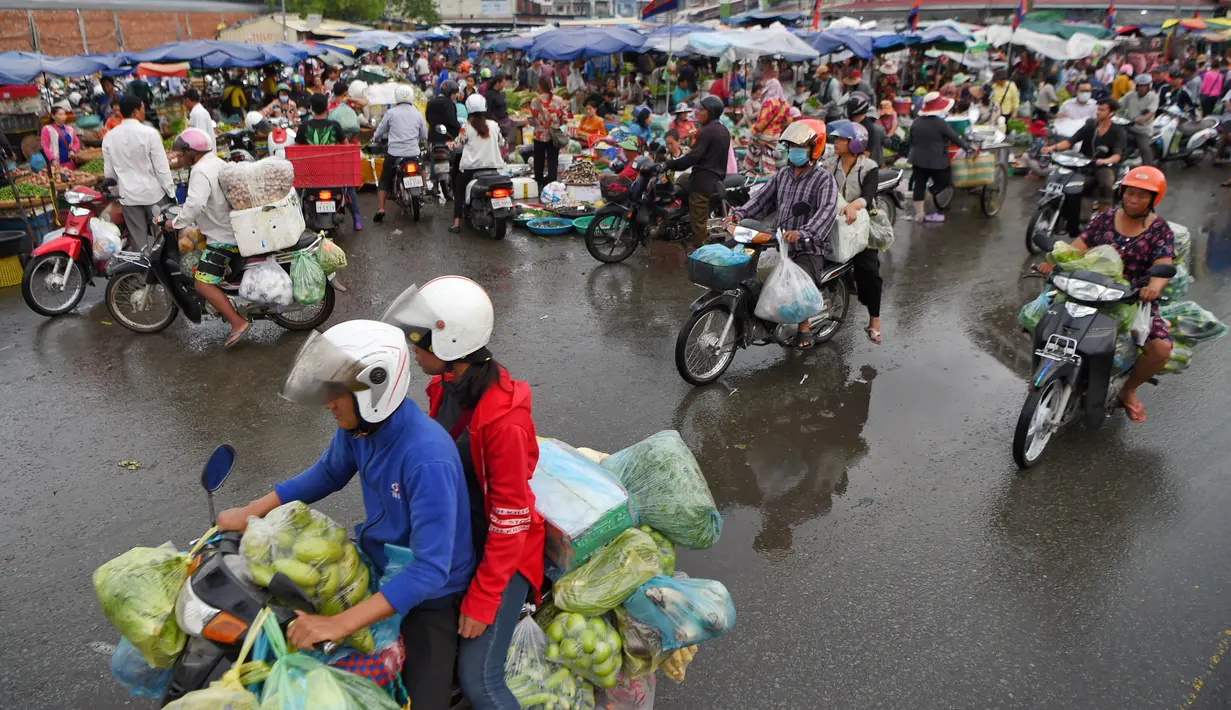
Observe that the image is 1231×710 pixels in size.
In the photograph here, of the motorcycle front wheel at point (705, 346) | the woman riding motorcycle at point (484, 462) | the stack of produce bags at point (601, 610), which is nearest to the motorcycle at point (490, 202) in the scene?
the motorcycle front wheel at point (705, 346)

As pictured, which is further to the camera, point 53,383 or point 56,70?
point 56,70

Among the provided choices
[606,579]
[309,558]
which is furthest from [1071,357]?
[309,558]

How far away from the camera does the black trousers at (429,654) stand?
2359 mm

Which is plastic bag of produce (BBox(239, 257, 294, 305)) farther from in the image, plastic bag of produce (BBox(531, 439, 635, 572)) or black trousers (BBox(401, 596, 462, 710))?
black trousers (BBox(401, 596, 462, 710))

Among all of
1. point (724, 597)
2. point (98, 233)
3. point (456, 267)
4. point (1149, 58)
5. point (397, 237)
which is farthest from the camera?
point (1149, 58)

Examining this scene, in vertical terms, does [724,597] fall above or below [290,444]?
above

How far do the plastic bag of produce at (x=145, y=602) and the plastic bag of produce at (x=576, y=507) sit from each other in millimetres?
1051

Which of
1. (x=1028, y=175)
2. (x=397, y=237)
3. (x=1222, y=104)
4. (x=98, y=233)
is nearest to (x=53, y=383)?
(x=98, y=233)

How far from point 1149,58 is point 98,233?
29919 mm

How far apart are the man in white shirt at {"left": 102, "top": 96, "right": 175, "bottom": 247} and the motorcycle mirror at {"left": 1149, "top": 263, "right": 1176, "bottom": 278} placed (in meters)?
8.51

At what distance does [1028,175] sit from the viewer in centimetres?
1491

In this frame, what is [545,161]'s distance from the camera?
Result: 13.1m

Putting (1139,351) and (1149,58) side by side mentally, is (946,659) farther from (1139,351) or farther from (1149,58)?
(1149,58)

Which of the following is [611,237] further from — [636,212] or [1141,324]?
[1141,324]
